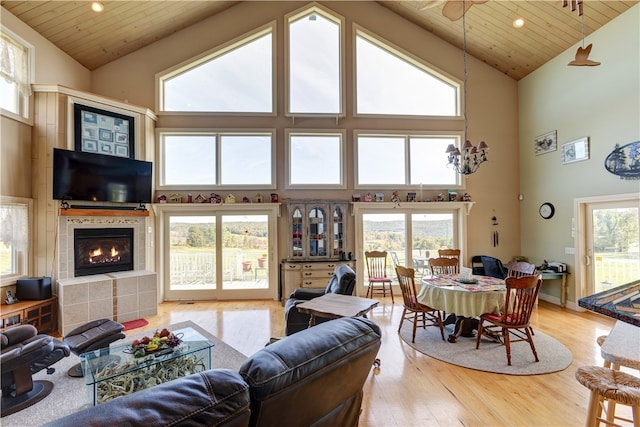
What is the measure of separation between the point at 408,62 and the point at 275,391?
22.5 ft

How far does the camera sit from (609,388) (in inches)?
61.2

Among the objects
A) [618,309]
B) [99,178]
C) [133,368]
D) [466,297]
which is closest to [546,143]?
[466,297]

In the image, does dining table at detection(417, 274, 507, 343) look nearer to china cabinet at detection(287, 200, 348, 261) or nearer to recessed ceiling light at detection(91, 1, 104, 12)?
china cabinet at detection(287, 200, 348, 261)

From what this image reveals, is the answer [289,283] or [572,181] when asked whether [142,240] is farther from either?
[572,181]

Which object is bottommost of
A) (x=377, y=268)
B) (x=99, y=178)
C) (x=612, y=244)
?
(x=377, y=268)

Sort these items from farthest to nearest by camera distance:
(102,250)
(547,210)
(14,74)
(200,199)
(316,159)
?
(316,159), (200,199), (547,210), (102,250), (14,74)

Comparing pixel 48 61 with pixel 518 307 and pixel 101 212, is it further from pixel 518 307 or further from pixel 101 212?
pixel 518 307

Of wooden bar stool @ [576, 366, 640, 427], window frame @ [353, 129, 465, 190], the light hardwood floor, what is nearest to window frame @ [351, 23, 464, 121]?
window frame @ [353, 129, 465, 190]

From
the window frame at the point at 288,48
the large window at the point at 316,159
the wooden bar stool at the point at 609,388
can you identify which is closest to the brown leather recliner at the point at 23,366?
the wooden bar stool at the point at 609,388

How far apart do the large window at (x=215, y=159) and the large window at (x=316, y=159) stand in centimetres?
47

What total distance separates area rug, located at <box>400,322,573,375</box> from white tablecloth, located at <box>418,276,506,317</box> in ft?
1.52

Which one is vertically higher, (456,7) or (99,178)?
(456,7)

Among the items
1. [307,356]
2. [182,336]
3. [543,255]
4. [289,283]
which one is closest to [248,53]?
[289,283]

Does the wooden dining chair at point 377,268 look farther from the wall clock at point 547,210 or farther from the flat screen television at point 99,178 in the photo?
the flat screen television at point 99,178
